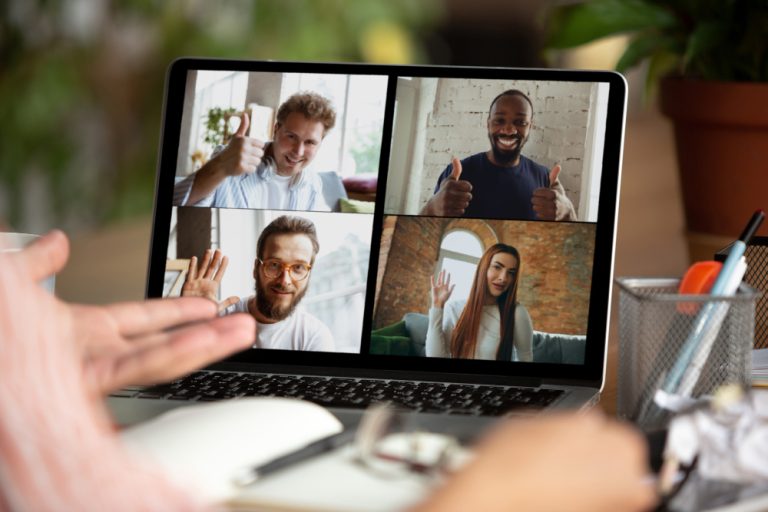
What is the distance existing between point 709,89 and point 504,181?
0.37m

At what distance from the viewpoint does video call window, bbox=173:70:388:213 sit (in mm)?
860

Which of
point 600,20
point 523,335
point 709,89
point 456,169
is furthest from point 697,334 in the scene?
point 600,20

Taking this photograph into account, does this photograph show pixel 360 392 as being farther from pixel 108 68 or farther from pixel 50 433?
pixel 108 68

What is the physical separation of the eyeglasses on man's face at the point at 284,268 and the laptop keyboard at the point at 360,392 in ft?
0.30

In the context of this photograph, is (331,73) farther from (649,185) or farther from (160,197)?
(649,185)

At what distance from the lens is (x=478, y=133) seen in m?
0.85

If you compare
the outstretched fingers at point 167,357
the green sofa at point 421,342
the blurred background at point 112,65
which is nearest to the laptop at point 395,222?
the green sofa at point 421,342

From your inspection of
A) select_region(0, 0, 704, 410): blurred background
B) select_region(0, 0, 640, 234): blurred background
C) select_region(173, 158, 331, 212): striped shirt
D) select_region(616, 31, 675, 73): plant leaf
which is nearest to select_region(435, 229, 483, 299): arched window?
select_region(173, 158, 331, 212): striped shirt

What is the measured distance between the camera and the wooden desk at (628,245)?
1.22 m

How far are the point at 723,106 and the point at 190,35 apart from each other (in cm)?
185

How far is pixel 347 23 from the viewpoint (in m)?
2.83

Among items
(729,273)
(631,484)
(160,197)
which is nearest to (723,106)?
(729,273)

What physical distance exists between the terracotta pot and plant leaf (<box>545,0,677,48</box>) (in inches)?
3.1

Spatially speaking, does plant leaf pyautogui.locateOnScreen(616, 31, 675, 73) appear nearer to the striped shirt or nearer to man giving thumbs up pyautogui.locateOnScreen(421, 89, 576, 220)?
man giving thumbs up pyautogui.locateOnScreen(421, 89, 576, 220)
